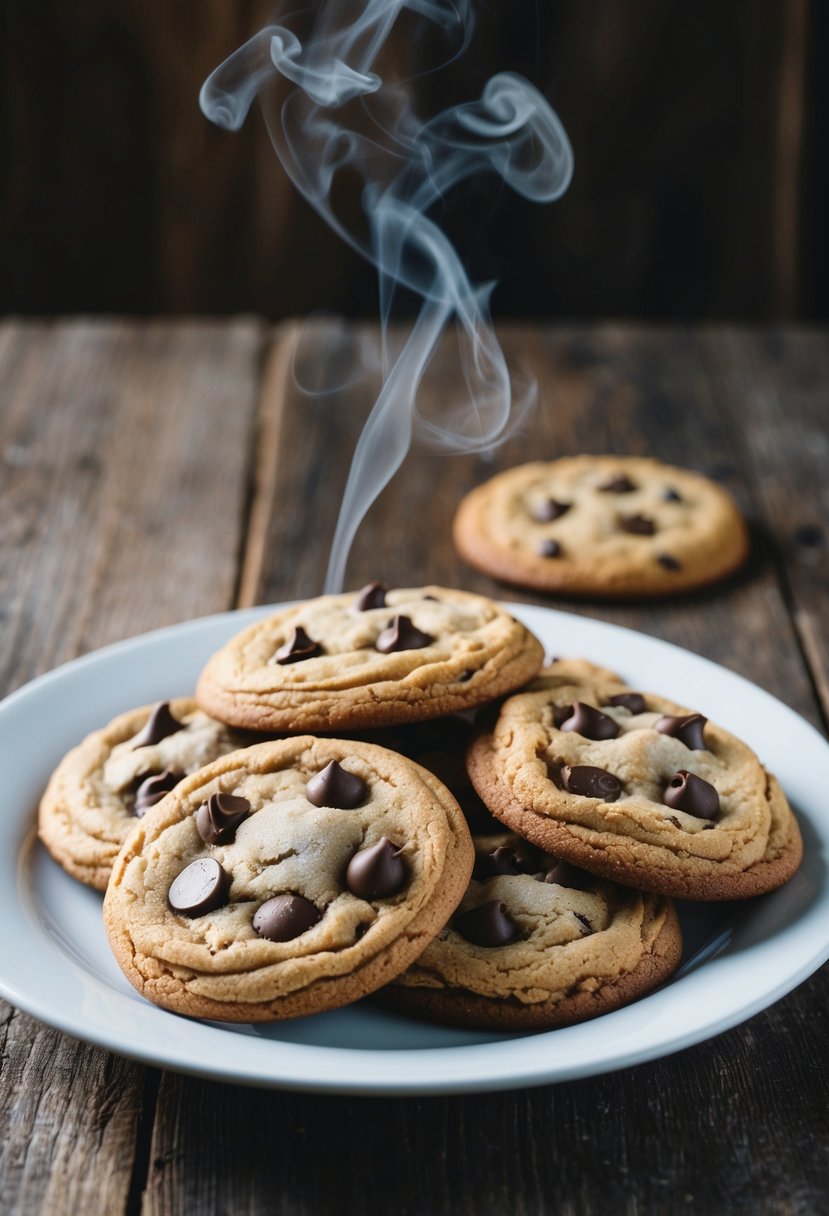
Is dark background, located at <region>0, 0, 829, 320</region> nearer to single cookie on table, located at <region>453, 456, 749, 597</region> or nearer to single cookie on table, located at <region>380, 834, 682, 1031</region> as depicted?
single cookie on table, located at <region>453, 456, 749, 597</region>

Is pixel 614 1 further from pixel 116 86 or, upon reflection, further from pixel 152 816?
pixel 152 816

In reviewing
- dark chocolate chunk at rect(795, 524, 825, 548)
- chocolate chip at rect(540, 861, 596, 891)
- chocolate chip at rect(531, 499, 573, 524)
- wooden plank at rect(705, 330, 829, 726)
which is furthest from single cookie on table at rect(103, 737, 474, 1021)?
dark chocolate chunk at rect(795, 524, 825, 548)

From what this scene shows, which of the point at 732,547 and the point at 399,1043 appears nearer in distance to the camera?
the point at 399,1043

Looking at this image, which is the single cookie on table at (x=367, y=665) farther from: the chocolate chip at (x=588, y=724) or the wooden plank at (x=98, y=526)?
the wooden plank at (x=98, y=526)

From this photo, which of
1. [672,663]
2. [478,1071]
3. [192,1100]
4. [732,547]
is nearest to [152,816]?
[192,1100]

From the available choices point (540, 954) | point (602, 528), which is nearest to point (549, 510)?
point (602, 528)

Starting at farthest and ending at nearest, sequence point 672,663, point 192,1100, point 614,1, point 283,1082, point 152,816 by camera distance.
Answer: point 614,1 < point 672,663 < point 152,816 < point 192,1100 < point 283,1082
